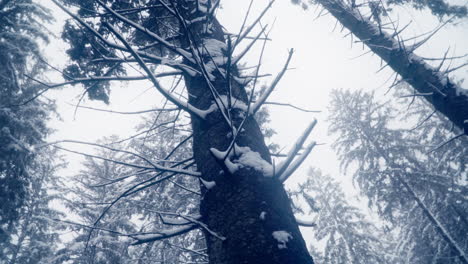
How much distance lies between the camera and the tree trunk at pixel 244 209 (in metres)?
1.53

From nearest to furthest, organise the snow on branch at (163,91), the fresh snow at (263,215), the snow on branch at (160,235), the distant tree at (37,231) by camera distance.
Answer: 1. the snow on branch at (163,91)
2. the fresh snow at (263,215)
3. the snow on branch at (160,235)
4. the distant tree at (37,231)

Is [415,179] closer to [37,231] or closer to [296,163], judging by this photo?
[296,163]

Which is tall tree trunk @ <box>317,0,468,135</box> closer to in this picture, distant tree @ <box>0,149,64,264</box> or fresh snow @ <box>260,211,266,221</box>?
fresh snow @ <box>260,211,266,221</box>

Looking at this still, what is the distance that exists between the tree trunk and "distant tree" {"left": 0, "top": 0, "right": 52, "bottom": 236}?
1135 cm

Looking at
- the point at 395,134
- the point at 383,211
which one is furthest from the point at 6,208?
the point at 395,134

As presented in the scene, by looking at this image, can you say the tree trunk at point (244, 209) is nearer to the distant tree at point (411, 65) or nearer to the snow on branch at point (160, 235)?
the snow on branch at point (160, 235)

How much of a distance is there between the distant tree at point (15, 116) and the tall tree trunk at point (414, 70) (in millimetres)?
11584

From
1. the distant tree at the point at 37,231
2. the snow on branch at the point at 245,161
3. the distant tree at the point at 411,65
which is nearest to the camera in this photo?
the snow on branch at the point at 245,161

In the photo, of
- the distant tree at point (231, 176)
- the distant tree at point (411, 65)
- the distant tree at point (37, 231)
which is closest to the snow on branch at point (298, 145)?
the distant tree at point (231, 176)

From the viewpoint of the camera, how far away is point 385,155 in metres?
16.6

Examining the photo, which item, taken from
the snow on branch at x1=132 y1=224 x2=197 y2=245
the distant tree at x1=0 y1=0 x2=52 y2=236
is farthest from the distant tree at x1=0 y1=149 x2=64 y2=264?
the snow on branch at x1=132 y1=224 x2=197 y2=245

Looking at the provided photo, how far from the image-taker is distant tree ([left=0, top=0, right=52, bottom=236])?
36.4ft

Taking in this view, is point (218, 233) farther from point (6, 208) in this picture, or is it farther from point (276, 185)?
point (6, 208)

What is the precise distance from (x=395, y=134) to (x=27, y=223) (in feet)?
80.6
